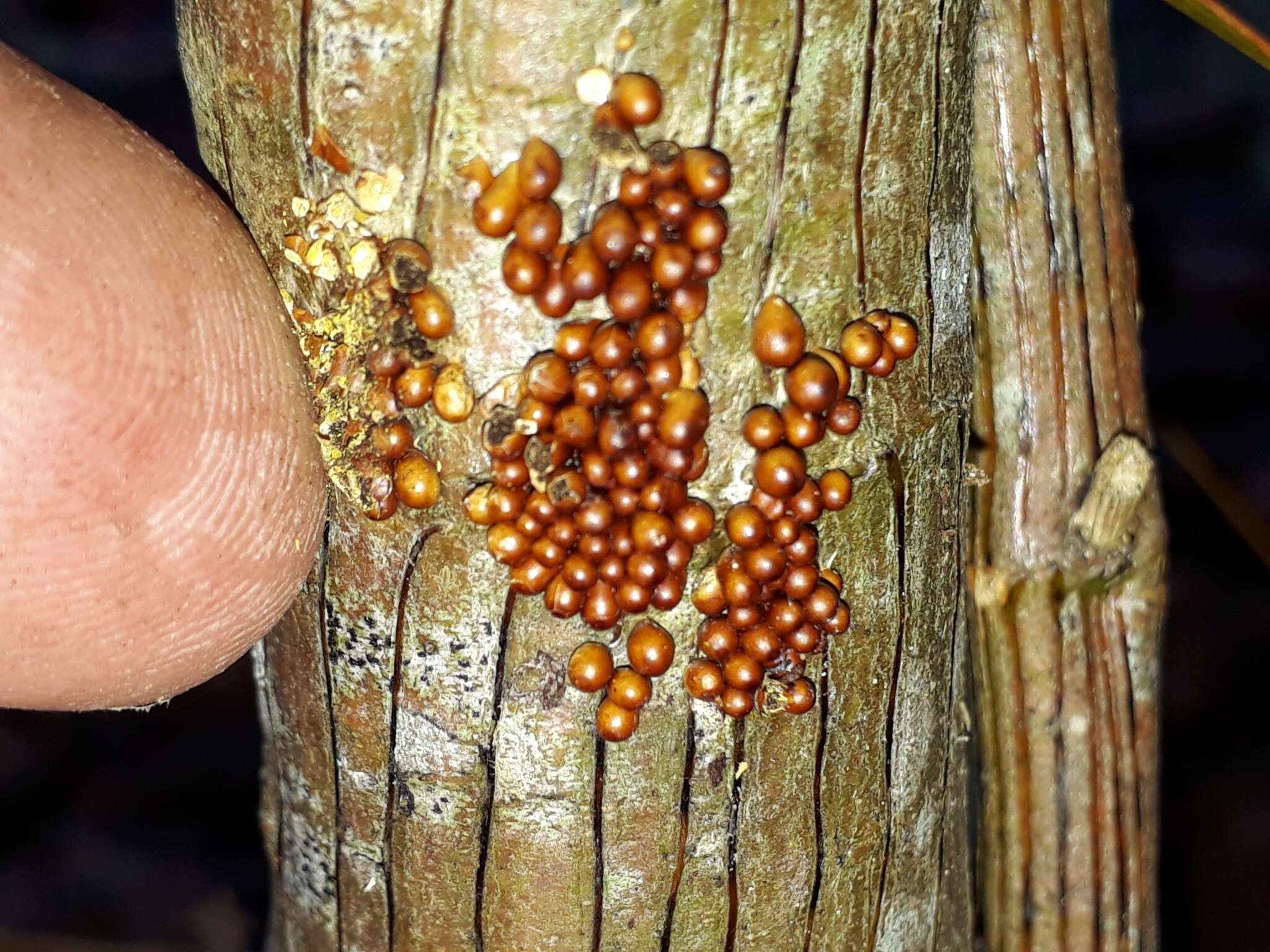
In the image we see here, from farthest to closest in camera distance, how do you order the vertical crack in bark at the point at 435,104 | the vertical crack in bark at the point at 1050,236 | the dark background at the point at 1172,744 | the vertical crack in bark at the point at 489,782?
the dark background at the point at 1172,744 → the vertical crack in bark at the point at 1050,236 → the vertical crack in bark at the point at 489,782 → the vertical crack in bark at the point at 435,104

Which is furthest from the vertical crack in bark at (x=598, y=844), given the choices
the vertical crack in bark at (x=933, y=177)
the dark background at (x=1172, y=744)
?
the dark background at (x=1172, y=744)

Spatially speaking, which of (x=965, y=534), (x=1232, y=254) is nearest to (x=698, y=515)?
(x=965, y=534)

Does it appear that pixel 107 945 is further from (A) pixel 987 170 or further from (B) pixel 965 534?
(A) pixel 987 170

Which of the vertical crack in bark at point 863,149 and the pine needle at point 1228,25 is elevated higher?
the pine needle at point 1228,25

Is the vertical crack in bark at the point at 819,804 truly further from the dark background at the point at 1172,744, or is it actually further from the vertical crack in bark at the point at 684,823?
the dark background at the point at 1172,744

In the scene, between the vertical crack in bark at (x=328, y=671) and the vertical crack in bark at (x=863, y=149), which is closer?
the vertical crack in bark at (x=863, y=149)

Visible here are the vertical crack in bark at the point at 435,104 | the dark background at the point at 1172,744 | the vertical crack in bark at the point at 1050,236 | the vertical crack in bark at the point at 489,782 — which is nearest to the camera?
the vertical crack in bark at the point at 435,104
